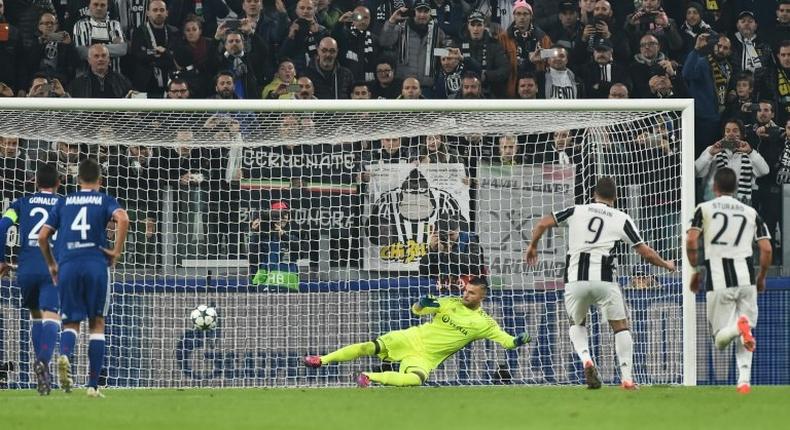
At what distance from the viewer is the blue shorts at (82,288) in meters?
13.0

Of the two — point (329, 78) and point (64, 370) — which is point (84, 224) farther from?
point (329, 78)

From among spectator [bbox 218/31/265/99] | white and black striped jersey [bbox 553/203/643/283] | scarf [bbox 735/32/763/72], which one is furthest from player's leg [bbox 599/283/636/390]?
scarf [bbox 735/32/763/72]

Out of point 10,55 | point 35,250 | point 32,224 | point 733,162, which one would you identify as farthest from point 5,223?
point 733,162

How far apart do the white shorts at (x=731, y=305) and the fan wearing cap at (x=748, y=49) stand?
7968 millimetres

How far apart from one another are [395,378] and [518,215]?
2761 mm

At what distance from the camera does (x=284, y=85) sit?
18812 mm

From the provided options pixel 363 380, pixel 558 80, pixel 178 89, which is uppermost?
pixel 558 80

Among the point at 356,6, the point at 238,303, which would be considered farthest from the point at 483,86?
the point at 238,303

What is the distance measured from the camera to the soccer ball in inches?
639

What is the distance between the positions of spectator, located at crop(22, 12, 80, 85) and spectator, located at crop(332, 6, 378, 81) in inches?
131

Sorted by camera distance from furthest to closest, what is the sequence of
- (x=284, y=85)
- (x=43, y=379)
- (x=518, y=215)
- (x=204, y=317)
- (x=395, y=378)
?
(x=284, y=85)
(x=518, y=215)
(x=204, y=317)
(x=395, y=378)
(x=43, y=379)

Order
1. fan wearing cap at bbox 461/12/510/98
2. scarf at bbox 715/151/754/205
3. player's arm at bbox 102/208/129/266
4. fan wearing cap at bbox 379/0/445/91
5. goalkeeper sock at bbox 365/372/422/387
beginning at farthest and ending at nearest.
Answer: fan wearing cap at bbox 379/0/445/91 < fan wearing cap at bbox 461/12/510/98 < scarf at bbox 715/151/754/205 < goalkeeper sock at bbox 365/372/422/387 < player's arm at bbox 102/208/129/266

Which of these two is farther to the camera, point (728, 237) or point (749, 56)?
point (749, 56)

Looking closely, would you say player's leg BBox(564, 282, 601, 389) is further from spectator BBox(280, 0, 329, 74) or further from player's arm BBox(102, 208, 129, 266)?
spectator BBox(280, 0, 329, 74)
